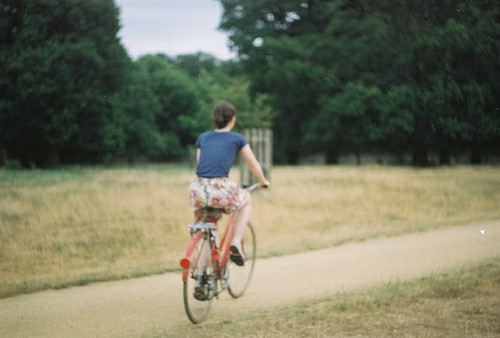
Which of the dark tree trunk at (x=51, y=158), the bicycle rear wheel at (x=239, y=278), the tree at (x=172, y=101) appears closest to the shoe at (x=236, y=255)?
the bicycle rear wheel at (x=239, y=278)

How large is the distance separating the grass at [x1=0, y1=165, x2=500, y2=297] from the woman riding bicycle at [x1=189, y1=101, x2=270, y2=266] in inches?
103

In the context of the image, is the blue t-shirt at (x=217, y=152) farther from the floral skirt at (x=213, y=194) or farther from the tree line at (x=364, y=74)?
the tree line at (x=364, y=74)

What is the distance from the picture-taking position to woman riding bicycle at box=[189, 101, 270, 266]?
5.19m

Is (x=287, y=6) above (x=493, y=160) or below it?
above

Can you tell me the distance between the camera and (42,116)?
13.3 metres

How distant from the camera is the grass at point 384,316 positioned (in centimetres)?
462

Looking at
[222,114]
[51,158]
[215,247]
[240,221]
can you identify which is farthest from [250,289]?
[51,158]

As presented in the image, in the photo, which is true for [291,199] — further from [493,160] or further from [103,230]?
[493,160]

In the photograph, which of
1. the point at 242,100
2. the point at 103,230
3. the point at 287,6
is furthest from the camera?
the point at 287,6

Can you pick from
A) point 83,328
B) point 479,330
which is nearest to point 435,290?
point 479,330

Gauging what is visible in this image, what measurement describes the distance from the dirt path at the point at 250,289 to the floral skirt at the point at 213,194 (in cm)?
105

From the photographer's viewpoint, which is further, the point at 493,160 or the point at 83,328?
the point at 493,160

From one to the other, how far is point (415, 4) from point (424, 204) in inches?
217

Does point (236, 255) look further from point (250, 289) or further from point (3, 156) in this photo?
point (3, 156)
